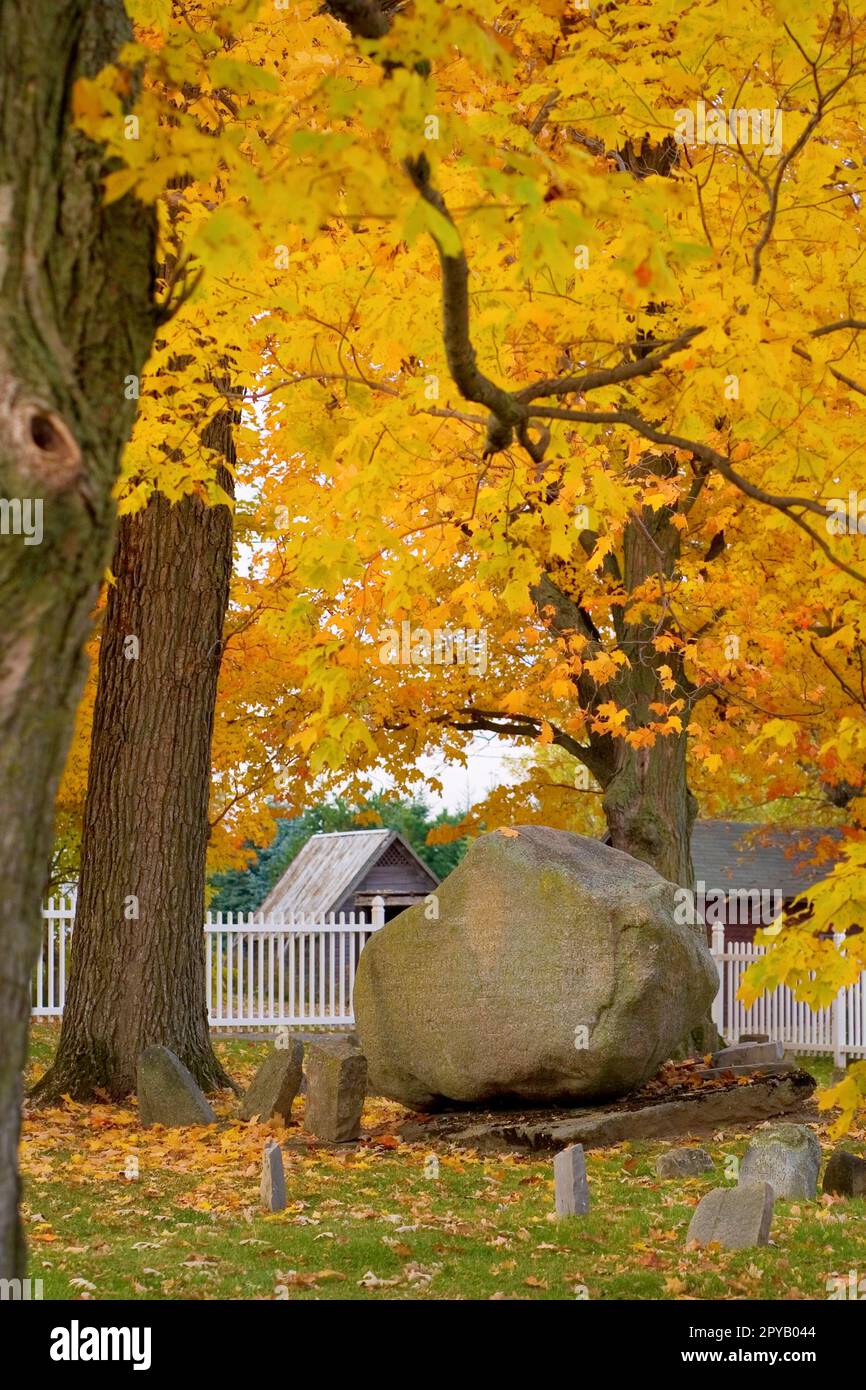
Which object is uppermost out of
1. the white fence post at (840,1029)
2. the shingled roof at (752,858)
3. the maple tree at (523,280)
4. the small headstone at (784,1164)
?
the maple tree at (523,280)

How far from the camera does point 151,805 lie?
1206 centimetres

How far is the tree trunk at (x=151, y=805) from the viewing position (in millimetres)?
11914

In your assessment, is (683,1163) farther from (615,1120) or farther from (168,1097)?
(168,1097)

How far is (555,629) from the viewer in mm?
15422

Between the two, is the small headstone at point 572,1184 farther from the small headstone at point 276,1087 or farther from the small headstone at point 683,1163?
the small headstone at point 276,1087

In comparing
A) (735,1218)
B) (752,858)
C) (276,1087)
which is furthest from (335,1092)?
(752,858)

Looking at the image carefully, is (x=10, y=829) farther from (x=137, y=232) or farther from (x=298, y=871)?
(x=298, y=871)

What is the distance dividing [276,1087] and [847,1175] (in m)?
4.29

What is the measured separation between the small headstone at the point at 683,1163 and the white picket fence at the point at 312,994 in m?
10.1

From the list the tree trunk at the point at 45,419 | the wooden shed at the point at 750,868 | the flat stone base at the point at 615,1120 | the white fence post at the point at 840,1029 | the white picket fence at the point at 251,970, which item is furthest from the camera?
the wooden shed at the point at 750,868

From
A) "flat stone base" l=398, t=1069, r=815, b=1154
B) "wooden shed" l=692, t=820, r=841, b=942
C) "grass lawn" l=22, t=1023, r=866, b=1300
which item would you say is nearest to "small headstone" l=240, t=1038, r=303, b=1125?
"grass lawn" l=22, t=1023, r=866, b=1300

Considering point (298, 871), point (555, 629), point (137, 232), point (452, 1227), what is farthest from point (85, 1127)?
point (298, 871)

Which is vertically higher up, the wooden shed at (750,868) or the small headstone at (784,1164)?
the wooden shed at (750,868)

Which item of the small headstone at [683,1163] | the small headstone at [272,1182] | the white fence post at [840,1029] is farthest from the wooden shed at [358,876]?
the small headstone at [272,1182]
